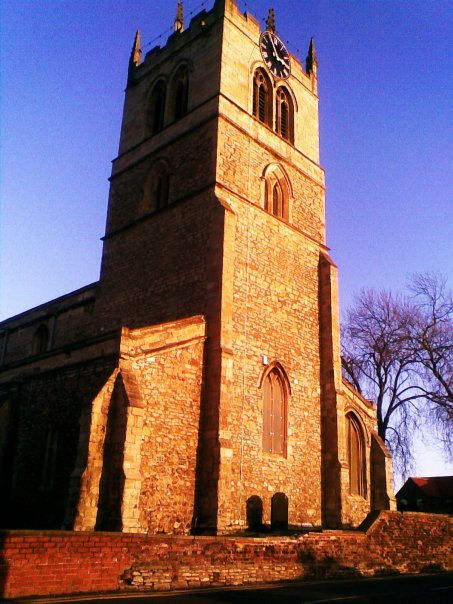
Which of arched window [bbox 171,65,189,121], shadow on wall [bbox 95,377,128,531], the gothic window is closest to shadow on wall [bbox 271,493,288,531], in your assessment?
shadow on wall [bbox 95,377,128,531]

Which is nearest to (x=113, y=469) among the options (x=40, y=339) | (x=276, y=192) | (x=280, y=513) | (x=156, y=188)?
(x=280, y=513)

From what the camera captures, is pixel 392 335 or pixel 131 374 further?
pixel 392 335

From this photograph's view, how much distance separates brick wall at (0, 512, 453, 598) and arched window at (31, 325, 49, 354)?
17738 mm

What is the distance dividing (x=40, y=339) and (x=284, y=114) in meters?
15.7

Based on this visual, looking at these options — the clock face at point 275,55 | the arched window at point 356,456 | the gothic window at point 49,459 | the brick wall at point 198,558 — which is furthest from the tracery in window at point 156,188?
the brick wall at point 198,558

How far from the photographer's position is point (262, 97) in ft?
79.8

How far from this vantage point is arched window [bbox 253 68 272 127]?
23719 millimetres

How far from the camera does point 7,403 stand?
18453 millimetres

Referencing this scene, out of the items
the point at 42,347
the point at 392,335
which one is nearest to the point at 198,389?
the point at 42,347

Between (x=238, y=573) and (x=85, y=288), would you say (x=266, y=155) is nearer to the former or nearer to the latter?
(x=85, y=288)

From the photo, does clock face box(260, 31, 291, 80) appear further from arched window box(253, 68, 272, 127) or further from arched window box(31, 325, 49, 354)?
arched window box(31, 325, 49, 354)

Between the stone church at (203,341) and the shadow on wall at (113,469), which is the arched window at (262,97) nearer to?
the stone church at (203,341)

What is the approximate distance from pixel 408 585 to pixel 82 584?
7.21 m

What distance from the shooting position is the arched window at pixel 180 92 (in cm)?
2394
